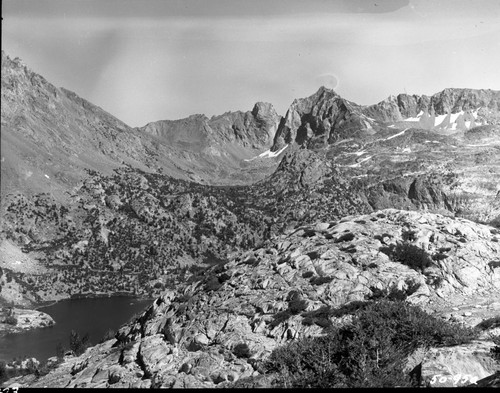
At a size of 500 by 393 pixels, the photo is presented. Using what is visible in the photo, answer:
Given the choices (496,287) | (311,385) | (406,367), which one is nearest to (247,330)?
(311,385)

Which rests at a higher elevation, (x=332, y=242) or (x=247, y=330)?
(x=332, y=242)

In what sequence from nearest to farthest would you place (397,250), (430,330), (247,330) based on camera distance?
(430,330), (247,330), (397,250)

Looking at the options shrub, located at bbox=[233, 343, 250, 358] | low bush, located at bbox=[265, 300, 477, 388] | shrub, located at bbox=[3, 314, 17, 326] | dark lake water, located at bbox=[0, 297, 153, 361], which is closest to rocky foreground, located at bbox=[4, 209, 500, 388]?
shrub, located at bbox=[233, 343, 250, 358]

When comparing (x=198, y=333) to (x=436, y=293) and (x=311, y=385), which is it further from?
(x=436, y=293)

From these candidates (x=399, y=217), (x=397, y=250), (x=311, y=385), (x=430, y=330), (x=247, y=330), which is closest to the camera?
(x=311, y=385)

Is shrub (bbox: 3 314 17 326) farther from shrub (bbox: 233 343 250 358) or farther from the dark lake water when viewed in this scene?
shrub (bbox: 233 343 250 358)


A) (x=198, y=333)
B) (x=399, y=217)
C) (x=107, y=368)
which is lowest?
(x=107, y=368)

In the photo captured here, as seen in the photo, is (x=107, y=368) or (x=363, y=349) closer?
(x=363, y=349)
